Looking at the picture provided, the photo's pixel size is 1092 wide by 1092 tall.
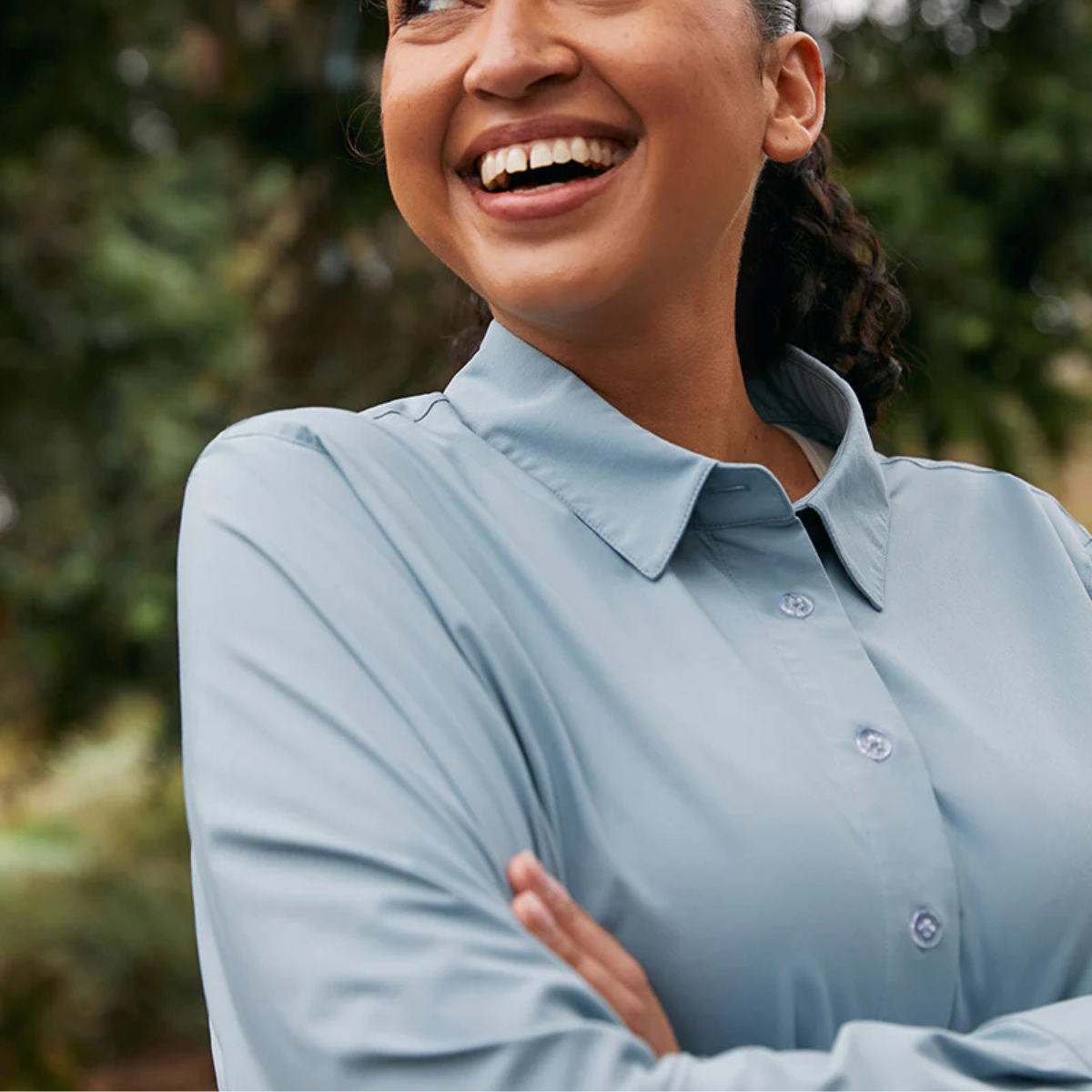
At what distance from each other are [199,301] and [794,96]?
4.07 metres

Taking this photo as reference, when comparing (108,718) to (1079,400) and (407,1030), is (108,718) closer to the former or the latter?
(1079,400)

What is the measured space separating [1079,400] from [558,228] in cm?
274

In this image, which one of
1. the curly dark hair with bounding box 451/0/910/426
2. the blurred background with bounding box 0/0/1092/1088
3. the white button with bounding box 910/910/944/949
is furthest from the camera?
the blurred background with bounding box 0/0/1092/1088

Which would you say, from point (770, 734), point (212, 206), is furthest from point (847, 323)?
point (212, 206)

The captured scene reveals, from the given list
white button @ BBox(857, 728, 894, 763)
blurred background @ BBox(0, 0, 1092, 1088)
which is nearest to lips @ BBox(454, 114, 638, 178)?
white button @ BBox(857, 728, 894, 763)

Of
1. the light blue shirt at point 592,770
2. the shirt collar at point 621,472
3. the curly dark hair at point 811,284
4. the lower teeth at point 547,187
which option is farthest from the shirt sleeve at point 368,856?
the curly dark hair at point 811,284

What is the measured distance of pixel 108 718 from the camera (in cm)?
500

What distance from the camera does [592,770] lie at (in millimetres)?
1173

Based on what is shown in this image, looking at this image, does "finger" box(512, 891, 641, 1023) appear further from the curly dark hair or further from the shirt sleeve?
the curly dark hair

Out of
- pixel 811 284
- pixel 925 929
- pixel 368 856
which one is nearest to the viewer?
pixel 368 856

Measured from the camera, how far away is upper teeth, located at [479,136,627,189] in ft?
4.27

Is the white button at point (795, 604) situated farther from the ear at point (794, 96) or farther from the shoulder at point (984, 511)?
the ear at point (794, 96)

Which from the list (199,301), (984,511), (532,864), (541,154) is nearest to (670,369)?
(541,154)

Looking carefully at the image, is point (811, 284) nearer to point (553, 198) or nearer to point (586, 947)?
point (553, 198)
